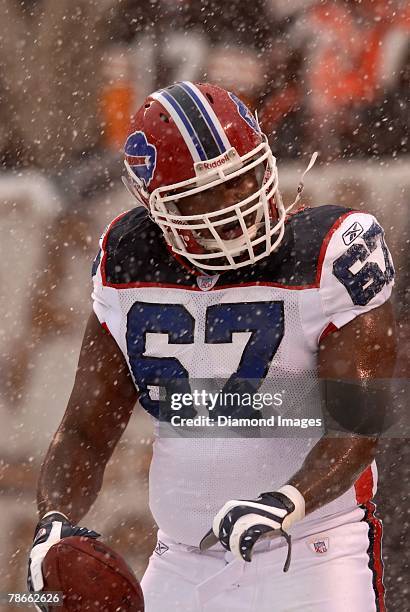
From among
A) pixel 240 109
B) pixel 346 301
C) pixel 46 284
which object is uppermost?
pixel 240 109

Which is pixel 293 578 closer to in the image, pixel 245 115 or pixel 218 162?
pixel 218 162

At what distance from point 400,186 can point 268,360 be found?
137 cm

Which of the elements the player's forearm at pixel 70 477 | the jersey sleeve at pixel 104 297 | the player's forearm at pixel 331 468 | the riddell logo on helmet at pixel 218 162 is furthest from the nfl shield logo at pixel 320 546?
the riddell logo on helmet at pixel 218 162

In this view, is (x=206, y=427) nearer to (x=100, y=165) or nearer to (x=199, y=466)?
(x=199, y=466)

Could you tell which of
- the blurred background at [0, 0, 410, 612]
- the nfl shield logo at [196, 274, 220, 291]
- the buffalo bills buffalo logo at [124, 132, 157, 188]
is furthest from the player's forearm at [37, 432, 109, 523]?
the blurred background at [0, 0, 410, 612]

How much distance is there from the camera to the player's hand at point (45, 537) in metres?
2.24

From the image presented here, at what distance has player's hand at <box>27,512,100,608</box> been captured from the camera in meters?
2.24

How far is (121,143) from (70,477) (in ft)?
4.96

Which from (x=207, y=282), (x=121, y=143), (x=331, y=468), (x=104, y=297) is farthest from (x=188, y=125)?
(x=121, y=143)

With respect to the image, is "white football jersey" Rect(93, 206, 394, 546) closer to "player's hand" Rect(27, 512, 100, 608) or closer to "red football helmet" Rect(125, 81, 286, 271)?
"red football helmet" Rect(125, 81, 286, 271)

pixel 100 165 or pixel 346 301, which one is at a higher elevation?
pixel 346 301

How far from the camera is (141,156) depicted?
2.44m

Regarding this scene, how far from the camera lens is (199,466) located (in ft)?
8.04

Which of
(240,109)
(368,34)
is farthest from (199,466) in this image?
(368,34)
